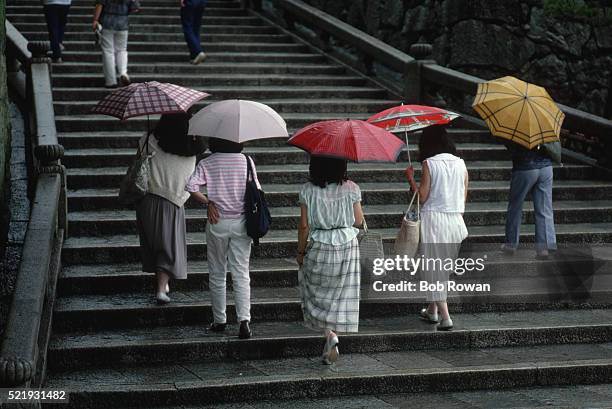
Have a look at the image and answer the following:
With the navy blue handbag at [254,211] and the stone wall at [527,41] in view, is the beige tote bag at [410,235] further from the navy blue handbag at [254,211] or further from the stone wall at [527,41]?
the stone wall at [527,41]

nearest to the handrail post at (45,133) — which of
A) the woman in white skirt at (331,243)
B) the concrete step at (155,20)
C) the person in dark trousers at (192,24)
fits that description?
the woman in white skirt at (331,243)

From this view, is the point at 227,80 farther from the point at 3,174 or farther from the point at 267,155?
the point at 3,174

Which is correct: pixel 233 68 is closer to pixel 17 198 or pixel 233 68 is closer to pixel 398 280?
pixel 17 198

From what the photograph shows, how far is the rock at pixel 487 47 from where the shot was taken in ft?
49.1

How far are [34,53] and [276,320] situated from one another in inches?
183

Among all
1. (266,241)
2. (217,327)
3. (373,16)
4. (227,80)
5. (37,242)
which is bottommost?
(217,327)

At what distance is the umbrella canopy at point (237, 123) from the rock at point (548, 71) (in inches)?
309

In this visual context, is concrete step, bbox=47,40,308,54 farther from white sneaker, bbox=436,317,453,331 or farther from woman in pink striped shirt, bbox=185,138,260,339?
white sneaker, bbox=436,317,453,331

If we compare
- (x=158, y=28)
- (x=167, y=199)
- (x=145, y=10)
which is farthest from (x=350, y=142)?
(x=145, y=10)

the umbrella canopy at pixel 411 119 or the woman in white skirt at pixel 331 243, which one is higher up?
the umbrella canopy at pixel 411 119

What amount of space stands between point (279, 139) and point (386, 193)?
1729 mm

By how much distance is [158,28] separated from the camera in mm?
15641

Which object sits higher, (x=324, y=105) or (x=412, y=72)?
(x=412, y=72)

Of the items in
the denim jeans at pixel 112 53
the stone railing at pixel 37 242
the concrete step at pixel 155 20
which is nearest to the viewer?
the stone railing at pixel 37 242
